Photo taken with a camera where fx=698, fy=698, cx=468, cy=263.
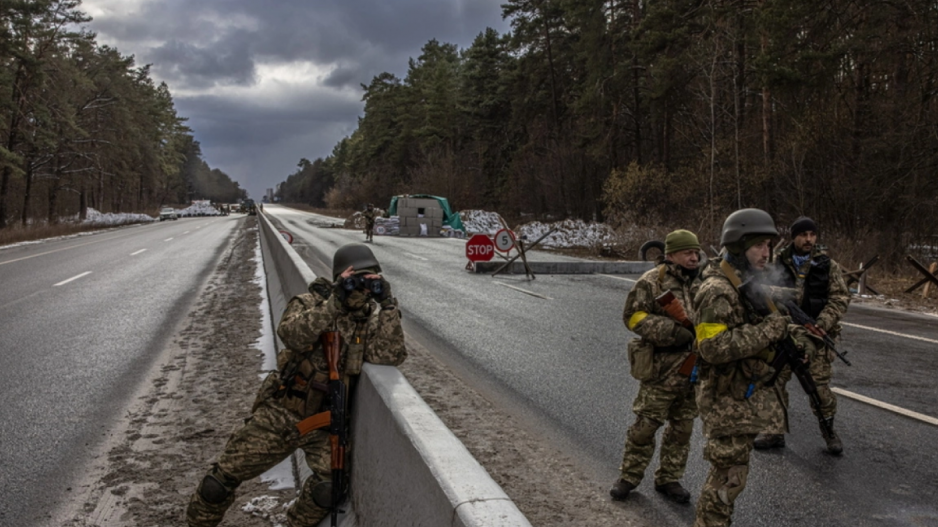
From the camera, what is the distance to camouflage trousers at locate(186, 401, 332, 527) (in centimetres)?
358

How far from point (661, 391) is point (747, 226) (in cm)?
140

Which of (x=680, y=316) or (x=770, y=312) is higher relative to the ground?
(x=770, y=312)

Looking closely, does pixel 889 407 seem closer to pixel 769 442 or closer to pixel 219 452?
pixel 769 442

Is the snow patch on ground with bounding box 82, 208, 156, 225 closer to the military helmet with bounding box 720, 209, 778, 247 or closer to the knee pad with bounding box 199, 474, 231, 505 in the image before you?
the knee pad with bounding box 199, 474, 231, 505

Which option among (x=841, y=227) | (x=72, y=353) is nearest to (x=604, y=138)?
(x=841, y=227)

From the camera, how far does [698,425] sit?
5.91 meters

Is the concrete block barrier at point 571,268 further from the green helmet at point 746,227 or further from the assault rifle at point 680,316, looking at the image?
the green helmet at point 746,227

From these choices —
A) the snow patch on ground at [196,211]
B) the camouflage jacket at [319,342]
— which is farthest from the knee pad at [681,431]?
the snow patch on ground at [196,211]

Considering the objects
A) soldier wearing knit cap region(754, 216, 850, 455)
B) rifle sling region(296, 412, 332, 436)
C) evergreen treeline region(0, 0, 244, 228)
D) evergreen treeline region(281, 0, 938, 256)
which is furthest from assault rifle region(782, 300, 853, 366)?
evergreen treeline region(0, 0, 244, 228)

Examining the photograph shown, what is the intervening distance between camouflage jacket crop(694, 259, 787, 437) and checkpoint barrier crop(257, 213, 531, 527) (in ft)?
4.57

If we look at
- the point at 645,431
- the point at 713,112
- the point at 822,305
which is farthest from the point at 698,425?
the point at 713,112

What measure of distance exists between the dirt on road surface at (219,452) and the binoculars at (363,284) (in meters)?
1.47

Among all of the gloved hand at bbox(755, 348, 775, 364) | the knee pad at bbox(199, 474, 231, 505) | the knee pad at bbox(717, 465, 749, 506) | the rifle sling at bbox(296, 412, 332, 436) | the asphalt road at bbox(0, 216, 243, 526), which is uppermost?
the gloved hand at bbox(755, 348, 775, 364)

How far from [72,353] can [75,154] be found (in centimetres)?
4819
